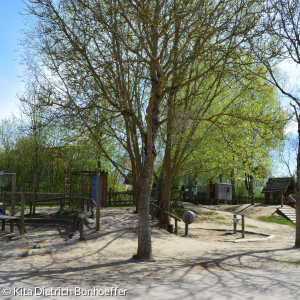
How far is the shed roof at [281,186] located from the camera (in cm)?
2792

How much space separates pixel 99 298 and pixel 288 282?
11.0 feet

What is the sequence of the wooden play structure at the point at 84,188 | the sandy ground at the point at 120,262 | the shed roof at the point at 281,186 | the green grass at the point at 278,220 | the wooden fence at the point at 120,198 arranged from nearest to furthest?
1. the sandy ground at the point at 120,262
2. the wooden play structure at the point at 84,188
3. the green grass at the point at 278,220
4. the wooden fence at the point at 120,198
5. the shed roof at the point at 281,186

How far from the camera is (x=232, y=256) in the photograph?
9.34 m

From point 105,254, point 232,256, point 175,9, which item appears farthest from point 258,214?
point 175,9

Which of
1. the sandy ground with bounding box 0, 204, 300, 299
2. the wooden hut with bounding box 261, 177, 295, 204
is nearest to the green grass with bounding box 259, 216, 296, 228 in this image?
the wooden hut with bounding box 261, 177, 295, 204

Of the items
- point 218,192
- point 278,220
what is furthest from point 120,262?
point 218,192

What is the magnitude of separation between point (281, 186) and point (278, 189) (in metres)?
0.41

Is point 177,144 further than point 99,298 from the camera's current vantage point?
Yes

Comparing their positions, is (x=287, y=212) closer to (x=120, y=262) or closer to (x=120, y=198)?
(x=120, y=198)

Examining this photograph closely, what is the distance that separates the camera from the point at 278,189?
2816 cm

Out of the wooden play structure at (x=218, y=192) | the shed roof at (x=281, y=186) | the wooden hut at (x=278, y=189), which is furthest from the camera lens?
the wooden play structure at (x=218, y=192)

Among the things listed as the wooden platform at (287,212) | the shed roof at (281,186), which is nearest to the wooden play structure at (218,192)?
the shed roof at (281,186)

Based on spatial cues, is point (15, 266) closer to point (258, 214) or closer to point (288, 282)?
point (288, 282)

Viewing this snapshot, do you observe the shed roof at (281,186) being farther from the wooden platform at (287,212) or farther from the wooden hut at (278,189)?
the wooden platform at (287,212)
